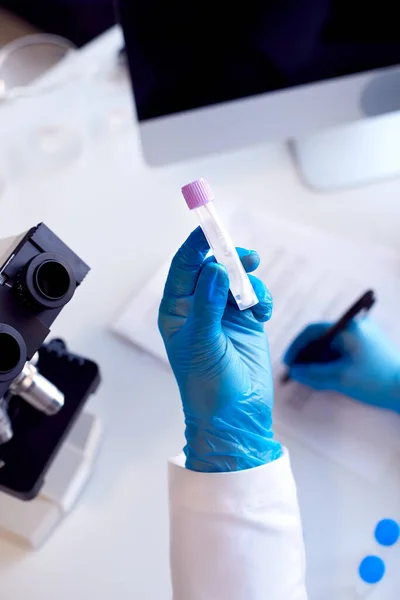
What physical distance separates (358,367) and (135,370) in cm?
28

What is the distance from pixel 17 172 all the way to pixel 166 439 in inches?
20.9

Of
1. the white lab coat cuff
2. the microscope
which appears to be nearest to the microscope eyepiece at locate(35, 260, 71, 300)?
the microscope

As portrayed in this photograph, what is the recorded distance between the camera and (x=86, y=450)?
646 millimetres

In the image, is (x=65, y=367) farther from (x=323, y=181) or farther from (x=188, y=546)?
(x=323, y=181)

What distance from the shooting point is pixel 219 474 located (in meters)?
0.53

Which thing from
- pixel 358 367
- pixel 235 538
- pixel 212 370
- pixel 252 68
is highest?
pixel 252 68

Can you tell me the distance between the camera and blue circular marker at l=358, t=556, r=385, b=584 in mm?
568

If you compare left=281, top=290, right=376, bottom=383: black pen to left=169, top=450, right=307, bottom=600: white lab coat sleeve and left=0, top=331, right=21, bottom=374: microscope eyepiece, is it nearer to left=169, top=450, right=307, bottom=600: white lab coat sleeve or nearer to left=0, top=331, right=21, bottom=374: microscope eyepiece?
left=169, top=450, right=307, bottom=600: white lab coat sleeve

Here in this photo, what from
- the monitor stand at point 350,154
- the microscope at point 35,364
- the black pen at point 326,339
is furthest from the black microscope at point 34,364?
the monitor stand at point 350,154

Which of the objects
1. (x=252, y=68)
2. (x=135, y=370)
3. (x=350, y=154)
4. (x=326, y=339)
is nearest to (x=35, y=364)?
(x=135, y=370)

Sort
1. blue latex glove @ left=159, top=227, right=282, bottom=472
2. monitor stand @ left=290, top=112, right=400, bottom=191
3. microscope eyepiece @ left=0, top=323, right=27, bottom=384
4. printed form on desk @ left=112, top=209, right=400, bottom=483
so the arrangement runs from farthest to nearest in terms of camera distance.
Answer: monitor stand @ left=290, top=112, right=400, bottom=191 < printed form on desk @ left=112, top=209, right=400, bottom=483 < blue latex glove @ left=159, top=227, right=282, bottom=472 < microscope eyepiece @ left=0, top=323, right=27, bottom=384

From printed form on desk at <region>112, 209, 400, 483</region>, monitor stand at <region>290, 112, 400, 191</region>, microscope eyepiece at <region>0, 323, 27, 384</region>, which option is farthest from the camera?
monitor stand at <region>290, 112, 400, 191</region>

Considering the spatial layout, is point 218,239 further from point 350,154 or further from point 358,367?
point 350,154

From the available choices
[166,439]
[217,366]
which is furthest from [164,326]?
[166,439]
